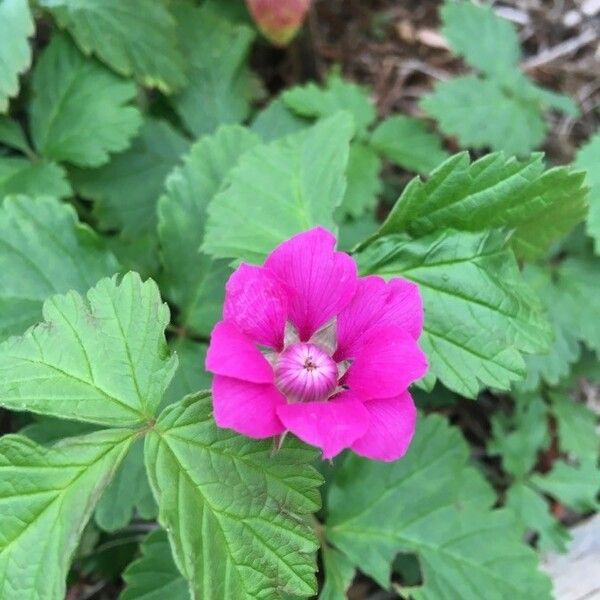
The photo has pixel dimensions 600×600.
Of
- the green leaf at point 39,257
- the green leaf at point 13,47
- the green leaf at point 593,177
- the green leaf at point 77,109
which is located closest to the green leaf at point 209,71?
the green leaf at point 77,109

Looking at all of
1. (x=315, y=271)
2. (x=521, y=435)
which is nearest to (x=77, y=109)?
(x=315, y=271)

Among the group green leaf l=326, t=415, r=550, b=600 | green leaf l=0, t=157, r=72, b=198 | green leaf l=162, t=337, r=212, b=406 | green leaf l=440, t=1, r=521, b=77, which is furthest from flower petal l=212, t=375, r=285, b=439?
green leaf l=440, t=1, r=521, b=77

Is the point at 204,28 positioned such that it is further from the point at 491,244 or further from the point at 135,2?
the point at 491,244

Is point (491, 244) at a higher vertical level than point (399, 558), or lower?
higher

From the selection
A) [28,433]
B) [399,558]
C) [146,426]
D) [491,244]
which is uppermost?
[491,244]

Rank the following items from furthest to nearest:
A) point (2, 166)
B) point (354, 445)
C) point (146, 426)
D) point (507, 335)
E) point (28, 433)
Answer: point (2, 166) → point (28, 433) → point (507, 335) → point (146, 426) → point (354, 445)

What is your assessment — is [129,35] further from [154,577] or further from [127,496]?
[154,577]

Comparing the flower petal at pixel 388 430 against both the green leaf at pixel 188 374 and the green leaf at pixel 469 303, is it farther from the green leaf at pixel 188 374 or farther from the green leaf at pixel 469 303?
the green leaf at pixel 188 374

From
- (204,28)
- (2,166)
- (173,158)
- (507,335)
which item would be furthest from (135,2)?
(507,335)
